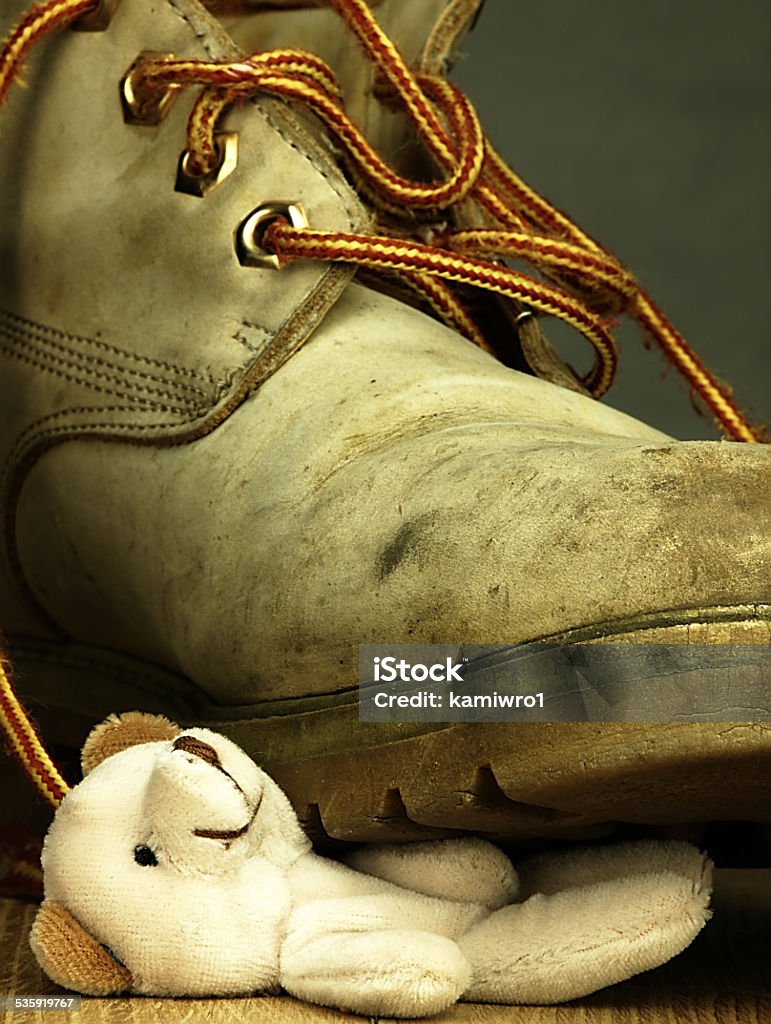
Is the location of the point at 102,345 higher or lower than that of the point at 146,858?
higher

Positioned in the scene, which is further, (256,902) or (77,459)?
(77,459)

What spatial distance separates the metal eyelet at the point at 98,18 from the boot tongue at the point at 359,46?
0.13 metres

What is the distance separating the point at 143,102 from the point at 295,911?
0.49 meters

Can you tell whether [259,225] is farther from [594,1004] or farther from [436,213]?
[594,1004]

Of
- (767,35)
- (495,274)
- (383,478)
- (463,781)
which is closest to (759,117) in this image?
(767,35)

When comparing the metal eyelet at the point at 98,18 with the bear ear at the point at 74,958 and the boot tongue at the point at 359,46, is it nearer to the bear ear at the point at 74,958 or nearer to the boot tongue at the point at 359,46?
the boot tongue at the point at 359,46

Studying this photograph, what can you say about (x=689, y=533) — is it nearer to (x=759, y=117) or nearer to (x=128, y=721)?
(x=128, y=721)

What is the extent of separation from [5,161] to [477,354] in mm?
289

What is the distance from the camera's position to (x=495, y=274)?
0.97 meters

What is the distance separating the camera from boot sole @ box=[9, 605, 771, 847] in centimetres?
65

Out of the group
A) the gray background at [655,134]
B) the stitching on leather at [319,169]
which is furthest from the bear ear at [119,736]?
the gray background at [655,134]

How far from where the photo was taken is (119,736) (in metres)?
0.77

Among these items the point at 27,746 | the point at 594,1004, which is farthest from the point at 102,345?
the point at 594,1004

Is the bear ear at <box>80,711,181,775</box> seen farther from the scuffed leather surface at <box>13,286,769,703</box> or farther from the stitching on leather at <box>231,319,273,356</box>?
the stitching on leather at <box>231,319,273,356</box>
